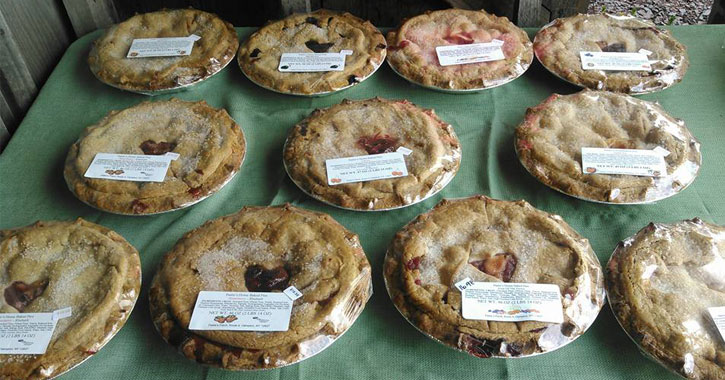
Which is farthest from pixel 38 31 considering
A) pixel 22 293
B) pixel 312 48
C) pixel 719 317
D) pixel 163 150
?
pixel 719 317

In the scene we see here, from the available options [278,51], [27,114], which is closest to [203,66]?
[278,51]

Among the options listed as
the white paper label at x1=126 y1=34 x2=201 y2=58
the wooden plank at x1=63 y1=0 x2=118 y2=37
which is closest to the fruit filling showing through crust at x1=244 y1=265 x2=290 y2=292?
the white paper label at x1=126 y1=34 x2=201 y2=58

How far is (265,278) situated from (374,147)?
61 centimetres

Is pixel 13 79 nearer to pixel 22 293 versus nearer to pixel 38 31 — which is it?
pixel 38 31

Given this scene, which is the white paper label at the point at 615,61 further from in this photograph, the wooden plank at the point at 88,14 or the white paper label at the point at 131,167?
the wooden plank at the point at 88,14

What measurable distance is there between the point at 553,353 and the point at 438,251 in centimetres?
39

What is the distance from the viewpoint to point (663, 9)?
4.01 m

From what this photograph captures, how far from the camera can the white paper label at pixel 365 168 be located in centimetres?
163

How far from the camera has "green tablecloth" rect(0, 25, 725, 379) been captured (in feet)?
4.30

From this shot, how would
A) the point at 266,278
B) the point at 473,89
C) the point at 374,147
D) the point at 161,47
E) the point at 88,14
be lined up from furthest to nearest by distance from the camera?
1. the point at 88,14
2. the point at 161,47
3. the point at 473,89
4. the point at 374,147
5. the point at 266,278

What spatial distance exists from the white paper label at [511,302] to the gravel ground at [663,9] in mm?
3305

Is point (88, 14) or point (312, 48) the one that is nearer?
point (312, 48)

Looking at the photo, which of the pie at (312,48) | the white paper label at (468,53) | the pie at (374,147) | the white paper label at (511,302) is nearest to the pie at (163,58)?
the pie at (312,48)

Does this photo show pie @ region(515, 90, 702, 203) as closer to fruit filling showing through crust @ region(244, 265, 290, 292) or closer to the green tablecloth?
the green tablecloth
